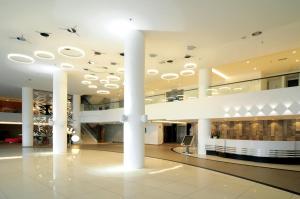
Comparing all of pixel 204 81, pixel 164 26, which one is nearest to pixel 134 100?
pixel 164 26

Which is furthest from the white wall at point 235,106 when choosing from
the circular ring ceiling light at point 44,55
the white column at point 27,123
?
the white column at point 27,123

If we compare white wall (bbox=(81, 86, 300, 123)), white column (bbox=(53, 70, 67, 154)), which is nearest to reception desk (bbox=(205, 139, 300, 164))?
white wall (bbox=(81, 86, 300, 123))

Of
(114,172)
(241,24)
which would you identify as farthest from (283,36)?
(114,172)

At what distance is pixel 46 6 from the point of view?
686 cm

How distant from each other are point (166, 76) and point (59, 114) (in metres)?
8.03

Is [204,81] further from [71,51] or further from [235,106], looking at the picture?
[71,51]

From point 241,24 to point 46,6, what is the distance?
6.89 metres

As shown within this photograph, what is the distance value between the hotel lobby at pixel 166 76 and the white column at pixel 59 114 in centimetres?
7

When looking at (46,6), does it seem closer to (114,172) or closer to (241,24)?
(114,172)

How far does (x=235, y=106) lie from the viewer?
12.1 meters

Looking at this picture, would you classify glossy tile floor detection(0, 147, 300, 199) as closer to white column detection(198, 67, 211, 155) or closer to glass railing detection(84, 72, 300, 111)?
white column detection(198, 67, 211, 155)

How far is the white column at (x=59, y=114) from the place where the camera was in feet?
46.7

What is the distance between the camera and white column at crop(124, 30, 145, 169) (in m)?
8.23

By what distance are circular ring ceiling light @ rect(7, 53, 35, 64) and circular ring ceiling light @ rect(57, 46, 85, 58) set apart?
8.24ft
